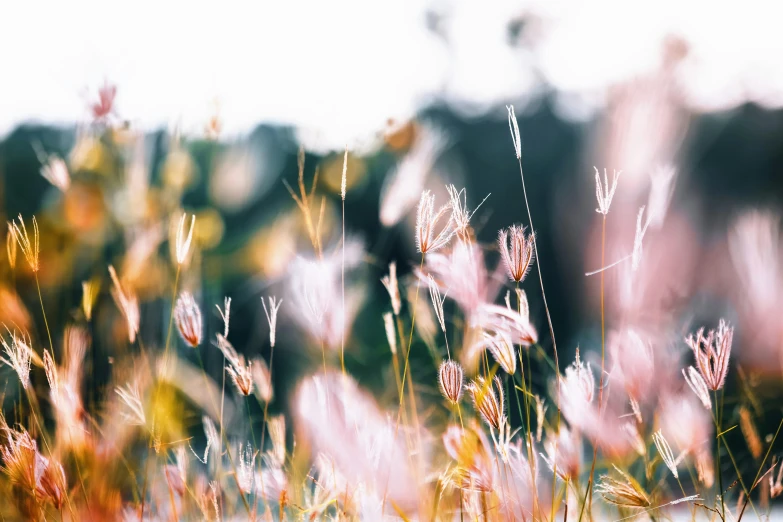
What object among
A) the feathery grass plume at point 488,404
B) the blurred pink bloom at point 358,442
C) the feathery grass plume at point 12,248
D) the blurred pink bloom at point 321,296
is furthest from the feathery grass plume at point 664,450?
the feathery grass plume at point 12,248

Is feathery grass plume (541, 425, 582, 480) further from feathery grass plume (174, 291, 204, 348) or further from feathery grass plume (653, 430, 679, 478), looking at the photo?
feathery grass plume (174, 291, 204, 348)

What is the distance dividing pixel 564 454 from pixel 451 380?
24cm

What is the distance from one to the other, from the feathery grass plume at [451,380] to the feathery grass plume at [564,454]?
0.18 m

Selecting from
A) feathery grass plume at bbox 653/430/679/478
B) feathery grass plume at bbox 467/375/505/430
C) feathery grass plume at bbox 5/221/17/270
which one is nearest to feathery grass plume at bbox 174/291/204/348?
feathery grass plume at bbox 5/221/17/270

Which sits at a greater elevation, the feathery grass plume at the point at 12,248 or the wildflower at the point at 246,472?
the feathery grass plume at the point at 12,248

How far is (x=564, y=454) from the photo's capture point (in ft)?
3.09

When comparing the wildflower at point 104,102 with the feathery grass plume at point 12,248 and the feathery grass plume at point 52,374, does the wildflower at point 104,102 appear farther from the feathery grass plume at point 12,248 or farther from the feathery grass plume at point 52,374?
the feathery grass plume at point 52,374

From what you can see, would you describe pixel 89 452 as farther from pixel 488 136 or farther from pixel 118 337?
pixel 488 136

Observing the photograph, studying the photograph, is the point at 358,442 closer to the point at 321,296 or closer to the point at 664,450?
the point at 321,296

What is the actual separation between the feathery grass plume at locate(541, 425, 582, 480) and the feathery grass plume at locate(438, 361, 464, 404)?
0.18 metres

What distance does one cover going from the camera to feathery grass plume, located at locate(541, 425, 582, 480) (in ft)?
2.97

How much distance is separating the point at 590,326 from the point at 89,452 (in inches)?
163

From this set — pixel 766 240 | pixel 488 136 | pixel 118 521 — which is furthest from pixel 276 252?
pixel 488 136

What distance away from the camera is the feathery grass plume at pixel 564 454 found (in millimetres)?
905
